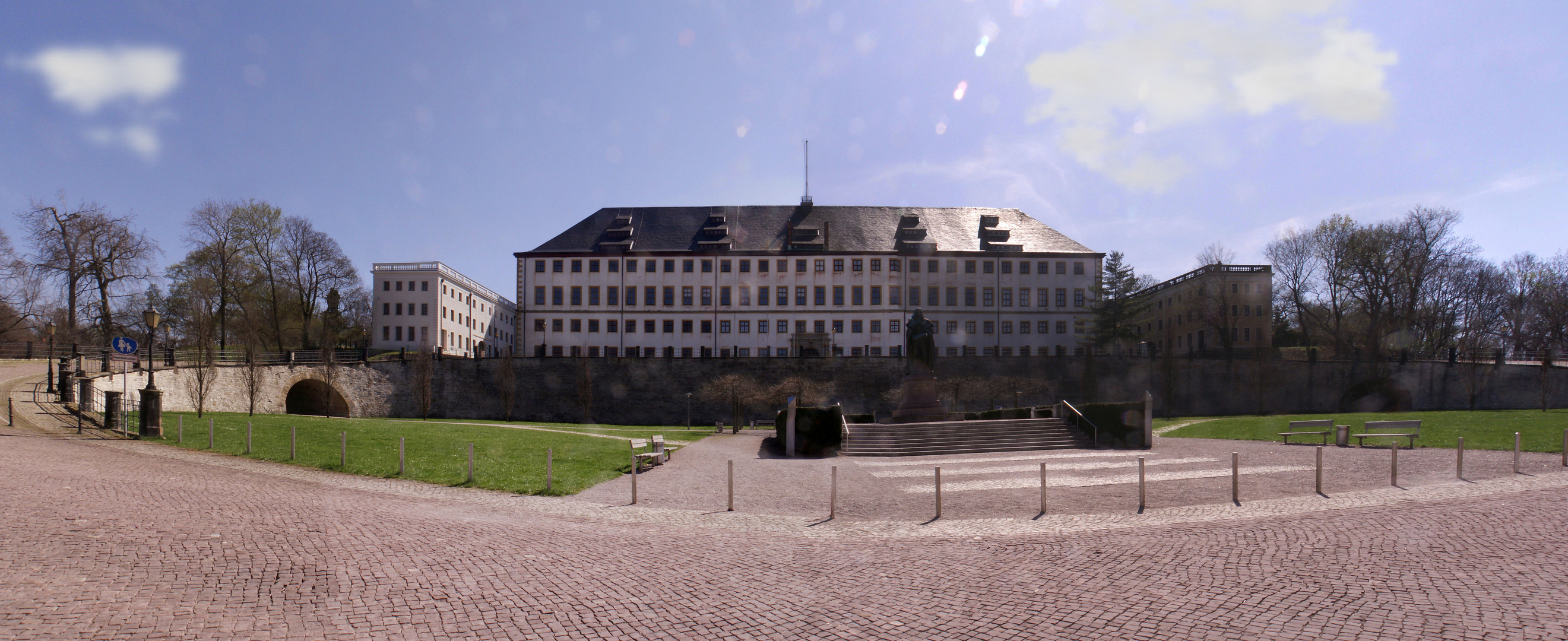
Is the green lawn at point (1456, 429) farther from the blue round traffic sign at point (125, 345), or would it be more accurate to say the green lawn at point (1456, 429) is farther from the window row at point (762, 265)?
the blue round traffic sign at point (125, 345)

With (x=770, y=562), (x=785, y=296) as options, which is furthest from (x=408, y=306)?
(x=770, y=562)

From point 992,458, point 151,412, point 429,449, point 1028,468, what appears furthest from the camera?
point 992,458

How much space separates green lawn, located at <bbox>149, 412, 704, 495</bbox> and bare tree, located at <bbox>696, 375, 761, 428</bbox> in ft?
70.3

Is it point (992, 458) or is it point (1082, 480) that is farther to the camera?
point (992, 458)

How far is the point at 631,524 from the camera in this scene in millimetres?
10062

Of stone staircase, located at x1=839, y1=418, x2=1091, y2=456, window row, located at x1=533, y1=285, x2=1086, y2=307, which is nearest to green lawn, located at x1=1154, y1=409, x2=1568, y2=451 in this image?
stone staircase, located at x1=839, y1=418, x2=1091, y2=456

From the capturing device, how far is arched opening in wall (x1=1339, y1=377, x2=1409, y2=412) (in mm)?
51438

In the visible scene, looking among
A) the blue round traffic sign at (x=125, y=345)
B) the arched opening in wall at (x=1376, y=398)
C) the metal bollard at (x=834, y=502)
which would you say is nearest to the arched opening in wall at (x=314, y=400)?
the blue round traffic sign at (x=125, y=345)

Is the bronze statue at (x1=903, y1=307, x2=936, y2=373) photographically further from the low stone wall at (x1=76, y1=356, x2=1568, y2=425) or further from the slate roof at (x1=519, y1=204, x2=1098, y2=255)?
the slate roof at (x1=519, y1=204, x2=1098, y2=255)

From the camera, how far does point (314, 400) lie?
159 ft

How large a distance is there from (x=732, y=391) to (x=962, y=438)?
26192 mm

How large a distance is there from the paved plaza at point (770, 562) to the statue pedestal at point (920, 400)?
15.6 meters

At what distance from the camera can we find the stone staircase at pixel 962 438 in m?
23.8

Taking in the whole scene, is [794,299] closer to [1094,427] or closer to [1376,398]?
[1094,427]
